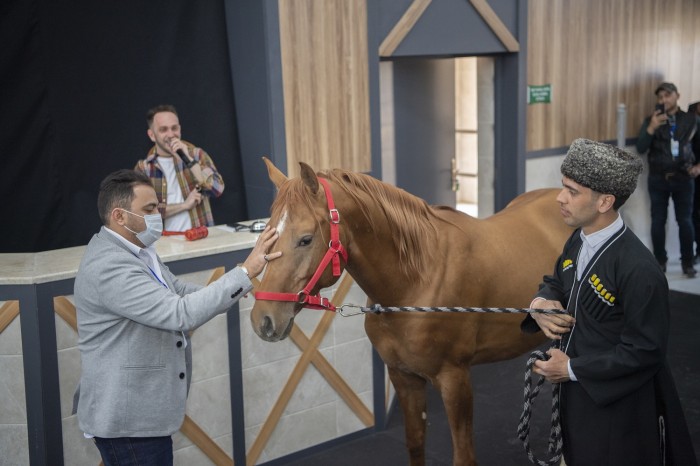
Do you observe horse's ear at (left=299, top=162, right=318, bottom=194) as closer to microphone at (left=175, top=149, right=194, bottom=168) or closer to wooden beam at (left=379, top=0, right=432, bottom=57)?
microphone at (left=175, top=149, right=194, bottom=168)

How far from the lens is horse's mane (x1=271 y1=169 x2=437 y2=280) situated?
240cm

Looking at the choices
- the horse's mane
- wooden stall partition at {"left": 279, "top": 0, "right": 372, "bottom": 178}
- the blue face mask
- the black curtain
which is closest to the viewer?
the blue face mask

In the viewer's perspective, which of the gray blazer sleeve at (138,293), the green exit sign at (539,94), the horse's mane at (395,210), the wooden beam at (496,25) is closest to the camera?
the gray blazer sleeve at (138,293)

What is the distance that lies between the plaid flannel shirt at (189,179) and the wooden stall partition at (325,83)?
1.91 ft

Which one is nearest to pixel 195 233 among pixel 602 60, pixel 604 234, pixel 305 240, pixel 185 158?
pixel 185 158

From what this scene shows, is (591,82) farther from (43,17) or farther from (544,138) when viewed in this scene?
(43,17)

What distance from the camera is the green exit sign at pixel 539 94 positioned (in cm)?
574

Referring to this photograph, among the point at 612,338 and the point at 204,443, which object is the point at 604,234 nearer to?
the point at 612,338

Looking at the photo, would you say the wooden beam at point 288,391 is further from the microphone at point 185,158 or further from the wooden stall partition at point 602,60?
the wooden stall partition at point 602,60

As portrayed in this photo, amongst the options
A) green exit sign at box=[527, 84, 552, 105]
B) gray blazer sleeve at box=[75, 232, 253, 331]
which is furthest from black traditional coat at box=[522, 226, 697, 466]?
green exit sign at box=[527, 84, 552, 105]

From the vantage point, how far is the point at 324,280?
2.29 metres

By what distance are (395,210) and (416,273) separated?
24cm

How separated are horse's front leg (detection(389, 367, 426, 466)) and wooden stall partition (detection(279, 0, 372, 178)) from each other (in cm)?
173

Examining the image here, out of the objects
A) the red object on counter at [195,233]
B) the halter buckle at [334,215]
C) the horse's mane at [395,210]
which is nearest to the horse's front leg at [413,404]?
the horse's mane at [395,210]
